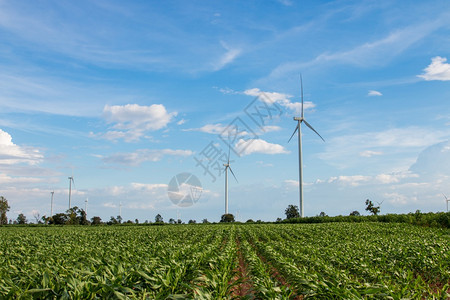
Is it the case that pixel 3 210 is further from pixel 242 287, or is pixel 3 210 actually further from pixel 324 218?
pixel 242 287

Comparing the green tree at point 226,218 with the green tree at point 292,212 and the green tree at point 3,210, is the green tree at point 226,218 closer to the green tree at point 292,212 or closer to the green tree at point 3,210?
the green tree at point 292,212

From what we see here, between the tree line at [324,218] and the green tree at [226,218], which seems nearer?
the tree line at [324,218]

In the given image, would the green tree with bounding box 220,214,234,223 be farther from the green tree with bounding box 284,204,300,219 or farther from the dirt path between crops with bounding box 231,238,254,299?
the dirt path between crops with bounding box 231,238,254,299

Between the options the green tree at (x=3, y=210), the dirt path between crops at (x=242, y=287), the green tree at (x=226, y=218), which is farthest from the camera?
the green tree at (x=3, y=210)

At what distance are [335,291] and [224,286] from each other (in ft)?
8.57

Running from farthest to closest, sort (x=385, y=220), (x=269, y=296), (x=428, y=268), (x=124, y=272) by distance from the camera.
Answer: (x=385, y=220) → (x=428, y=268) → (x=124, y=272) → (x=269, y=296)

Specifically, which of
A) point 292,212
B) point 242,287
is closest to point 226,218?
point 292,212

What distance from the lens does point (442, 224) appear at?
4578cm

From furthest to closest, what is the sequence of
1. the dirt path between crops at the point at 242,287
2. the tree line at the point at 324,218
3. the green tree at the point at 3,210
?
1. the green tree at the point at 3,210
2. the tree line at the point at 324,218
3. the dirt path between crops at the point at 242,287

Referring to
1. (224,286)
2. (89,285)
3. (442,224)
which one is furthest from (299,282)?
(442,224)

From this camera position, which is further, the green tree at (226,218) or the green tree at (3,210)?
the green tree at (3,210)

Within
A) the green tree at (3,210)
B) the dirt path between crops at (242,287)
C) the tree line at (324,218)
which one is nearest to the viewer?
the dirt path between crops at (242,287)

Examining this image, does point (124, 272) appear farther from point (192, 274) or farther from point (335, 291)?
point (335, 291)

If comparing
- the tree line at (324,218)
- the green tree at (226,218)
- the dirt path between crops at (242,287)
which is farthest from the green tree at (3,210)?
the dirt path between crops at (242,287)
